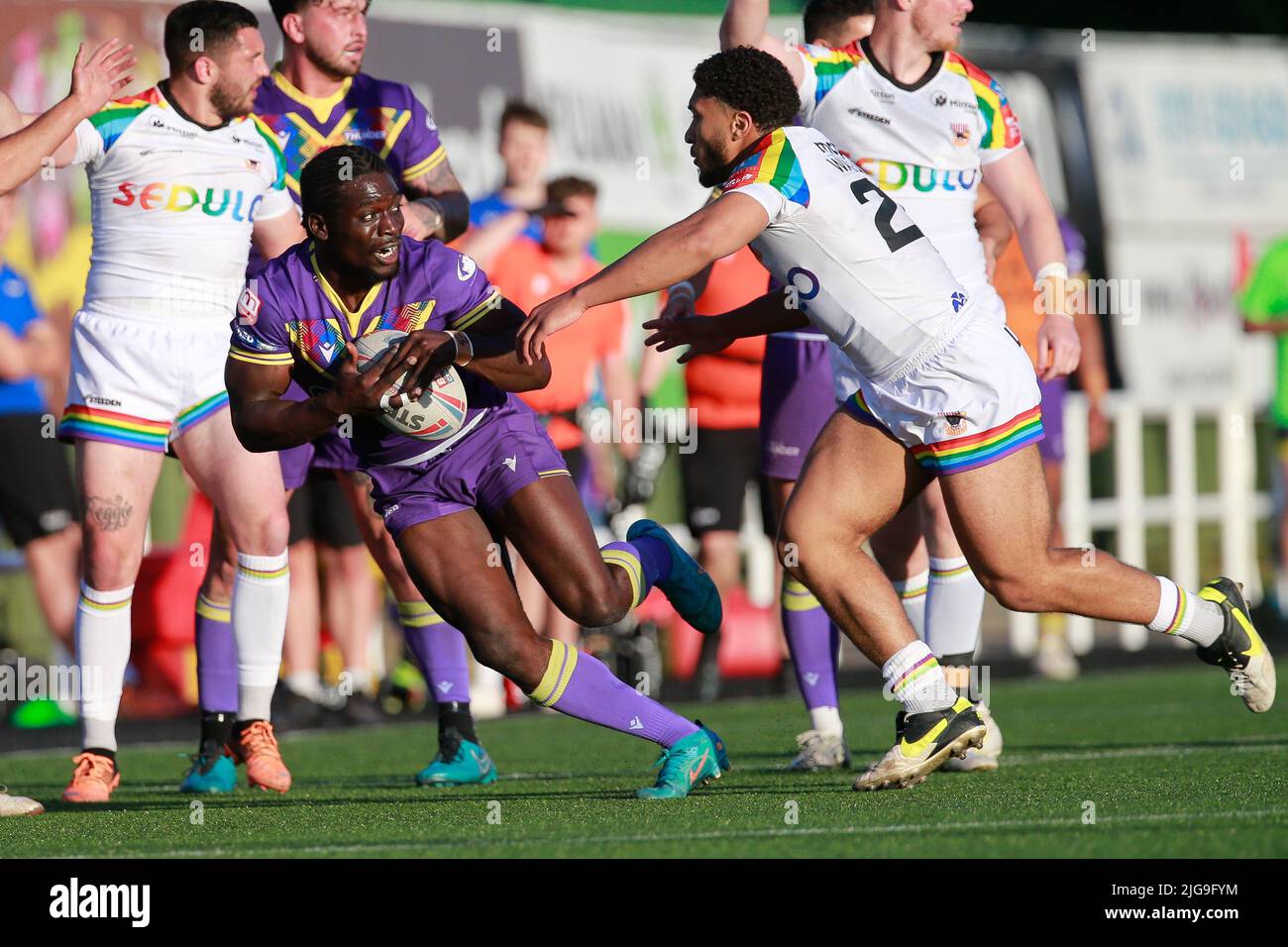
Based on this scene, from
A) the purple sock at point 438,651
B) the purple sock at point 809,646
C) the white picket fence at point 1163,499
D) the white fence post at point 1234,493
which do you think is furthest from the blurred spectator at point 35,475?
the white fence post at point 1234,493

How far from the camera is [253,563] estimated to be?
7.11 meters

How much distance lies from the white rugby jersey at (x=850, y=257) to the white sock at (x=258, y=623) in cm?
222

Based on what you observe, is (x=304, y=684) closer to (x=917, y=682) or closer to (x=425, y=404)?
(x=425, y=404)

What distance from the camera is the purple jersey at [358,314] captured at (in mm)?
6051

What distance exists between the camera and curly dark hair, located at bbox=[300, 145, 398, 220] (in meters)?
6.02

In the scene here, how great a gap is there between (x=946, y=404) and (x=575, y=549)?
3.94ft

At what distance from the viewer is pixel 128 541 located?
22.8 feet

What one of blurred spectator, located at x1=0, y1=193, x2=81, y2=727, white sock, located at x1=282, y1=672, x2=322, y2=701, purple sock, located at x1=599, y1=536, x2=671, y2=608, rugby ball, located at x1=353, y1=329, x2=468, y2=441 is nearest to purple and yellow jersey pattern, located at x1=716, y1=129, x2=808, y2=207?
rugby ball, located at x1=353, y1=329, x2=468, y2=441

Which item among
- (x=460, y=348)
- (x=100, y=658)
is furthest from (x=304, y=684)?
(x=460, y=348)

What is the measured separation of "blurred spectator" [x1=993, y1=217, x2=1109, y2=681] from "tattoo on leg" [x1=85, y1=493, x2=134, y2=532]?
126 inches

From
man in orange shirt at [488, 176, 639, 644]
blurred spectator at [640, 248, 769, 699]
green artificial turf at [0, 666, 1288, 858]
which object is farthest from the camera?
blurred spectator at [640, 248, 769, 699]

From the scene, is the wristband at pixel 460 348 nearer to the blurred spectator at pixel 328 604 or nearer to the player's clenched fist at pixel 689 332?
the player's clenched fist at pixel 689 332

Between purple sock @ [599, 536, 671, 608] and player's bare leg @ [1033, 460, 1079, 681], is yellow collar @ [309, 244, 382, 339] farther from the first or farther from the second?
player's bare leg @ [1033, 460, 1079, 681]
